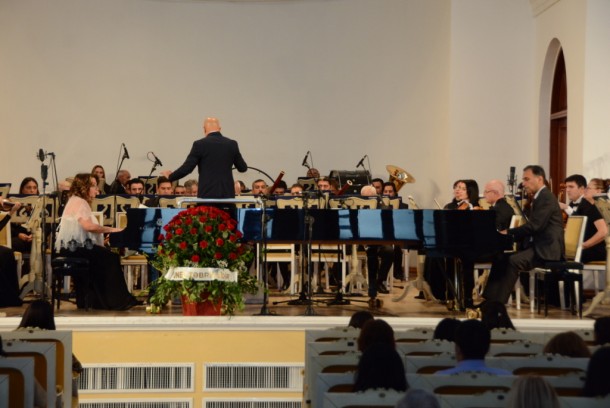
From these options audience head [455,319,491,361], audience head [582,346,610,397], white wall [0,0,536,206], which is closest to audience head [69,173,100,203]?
audience head [455,319,491,361]

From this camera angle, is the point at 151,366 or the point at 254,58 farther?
the point at 254,58

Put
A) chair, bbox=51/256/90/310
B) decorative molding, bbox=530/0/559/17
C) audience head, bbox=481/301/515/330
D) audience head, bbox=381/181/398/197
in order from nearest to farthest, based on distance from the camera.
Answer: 1. audience head, bbox=481/301/515/330
2. chair, bbox=51/256/90/310
3. audience head, bbox=381/181/398/197
4. decorative molding, bbox=530/0/559/17

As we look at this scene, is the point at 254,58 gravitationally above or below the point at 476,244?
above

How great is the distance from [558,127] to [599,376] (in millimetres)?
11213

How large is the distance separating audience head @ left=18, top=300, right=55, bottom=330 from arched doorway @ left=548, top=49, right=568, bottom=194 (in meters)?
9.54

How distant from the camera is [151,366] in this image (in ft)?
23.8

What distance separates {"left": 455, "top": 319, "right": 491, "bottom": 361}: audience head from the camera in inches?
172

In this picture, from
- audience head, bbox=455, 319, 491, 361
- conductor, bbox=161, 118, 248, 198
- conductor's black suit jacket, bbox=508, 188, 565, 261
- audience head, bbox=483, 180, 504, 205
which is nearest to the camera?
audience head, bbox=455, 319, 491, 361

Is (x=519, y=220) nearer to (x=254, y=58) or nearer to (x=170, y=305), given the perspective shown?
(x=170, y=305)

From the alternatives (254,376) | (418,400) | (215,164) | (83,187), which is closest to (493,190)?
(215,164)

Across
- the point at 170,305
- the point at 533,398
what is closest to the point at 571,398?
the point at 533,398

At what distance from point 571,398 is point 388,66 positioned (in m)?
12.7

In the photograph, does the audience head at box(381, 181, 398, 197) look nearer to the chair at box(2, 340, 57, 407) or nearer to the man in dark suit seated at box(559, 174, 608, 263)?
the man in dark suit seated at box(559, 174, 608, 263)

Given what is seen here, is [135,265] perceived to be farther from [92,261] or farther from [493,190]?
[493,190]
